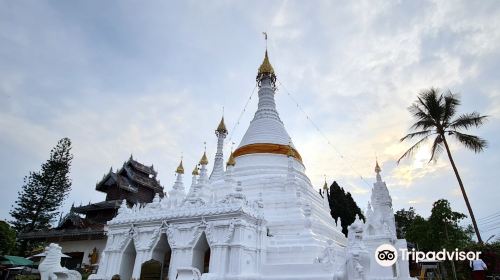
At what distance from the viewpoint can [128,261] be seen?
77.3ft

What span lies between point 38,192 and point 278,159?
31.2 metres

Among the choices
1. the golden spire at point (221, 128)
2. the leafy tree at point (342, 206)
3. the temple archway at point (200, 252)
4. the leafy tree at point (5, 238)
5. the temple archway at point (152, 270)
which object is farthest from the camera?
the leafy tree at point (342, 206)

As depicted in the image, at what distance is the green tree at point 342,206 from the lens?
43656 millimetres

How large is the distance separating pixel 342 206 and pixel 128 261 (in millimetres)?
28728

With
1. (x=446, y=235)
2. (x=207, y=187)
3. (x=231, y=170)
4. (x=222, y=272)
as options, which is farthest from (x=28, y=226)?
(x=446, y=235)

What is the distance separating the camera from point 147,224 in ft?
73.8

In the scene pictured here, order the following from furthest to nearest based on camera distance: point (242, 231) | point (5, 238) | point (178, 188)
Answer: point (5, 238) → point (178, 188) → point (242, 231)

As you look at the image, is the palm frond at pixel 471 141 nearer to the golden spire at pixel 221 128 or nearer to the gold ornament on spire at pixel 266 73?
the gold ornament on spire at pixel 266 73

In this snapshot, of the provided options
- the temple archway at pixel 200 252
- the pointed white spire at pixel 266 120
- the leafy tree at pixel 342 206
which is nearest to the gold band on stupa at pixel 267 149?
the pointed white spire at pixel 266 120

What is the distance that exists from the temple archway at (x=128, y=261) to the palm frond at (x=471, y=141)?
21.9 metres

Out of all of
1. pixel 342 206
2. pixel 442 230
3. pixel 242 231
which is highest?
pixel 342 206

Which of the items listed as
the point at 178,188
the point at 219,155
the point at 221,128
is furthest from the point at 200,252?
the point at 221,128

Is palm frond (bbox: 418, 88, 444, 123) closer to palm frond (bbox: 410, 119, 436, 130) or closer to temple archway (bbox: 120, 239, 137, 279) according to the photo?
palm frond (bbox: 410, 119, 436, 130)

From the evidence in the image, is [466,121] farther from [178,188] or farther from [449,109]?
[178,188]
